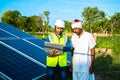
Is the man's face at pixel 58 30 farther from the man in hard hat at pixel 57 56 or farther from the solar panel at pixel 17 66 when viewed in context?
the solar panel at pixel 17 66

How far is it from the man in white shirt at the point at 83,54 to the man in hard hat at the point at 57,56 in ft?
1.17

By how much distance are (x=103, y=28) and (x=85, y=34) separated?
7781 cm

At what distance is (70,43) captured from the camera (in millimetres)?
6793

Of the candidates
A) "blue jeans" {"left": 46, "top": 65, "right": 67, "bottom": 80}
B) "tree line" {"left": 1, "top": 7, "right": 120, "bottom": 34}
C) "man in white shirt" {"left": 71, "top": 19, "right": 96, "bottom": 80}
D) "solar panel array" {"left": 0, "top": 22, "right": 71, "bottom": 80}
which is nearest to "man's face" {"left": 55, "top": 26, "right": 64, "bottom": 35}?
"man in white shirt" {"left": 71, "top": 19, "right": 96, "bottom": 80}

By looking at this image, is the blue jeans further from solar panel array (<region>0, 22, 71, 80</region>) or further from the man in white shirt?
the man in white shirt

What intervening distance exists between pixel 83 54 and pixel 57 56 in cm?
64

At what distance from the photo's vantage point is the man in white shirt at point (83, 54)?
6.18 metres

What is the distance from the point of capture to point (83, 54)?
6.18m

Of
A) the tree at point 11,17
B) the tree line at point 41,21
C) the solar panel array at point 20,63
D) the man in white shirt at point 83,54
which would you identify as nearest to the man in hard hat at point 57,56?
the man in white shirt at point 83,54

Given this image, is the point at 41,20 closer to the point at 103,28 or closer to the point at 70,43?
the point at 103,28

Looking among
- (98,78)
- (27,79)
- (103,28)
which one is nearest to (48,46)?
(27,79)

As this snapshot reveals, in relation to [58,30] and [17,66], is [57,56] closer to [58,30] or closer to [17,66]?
[58,30]

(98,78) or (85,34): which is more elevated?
(85,34)

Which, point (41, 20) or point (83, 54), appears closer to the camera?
point (83, 54)
